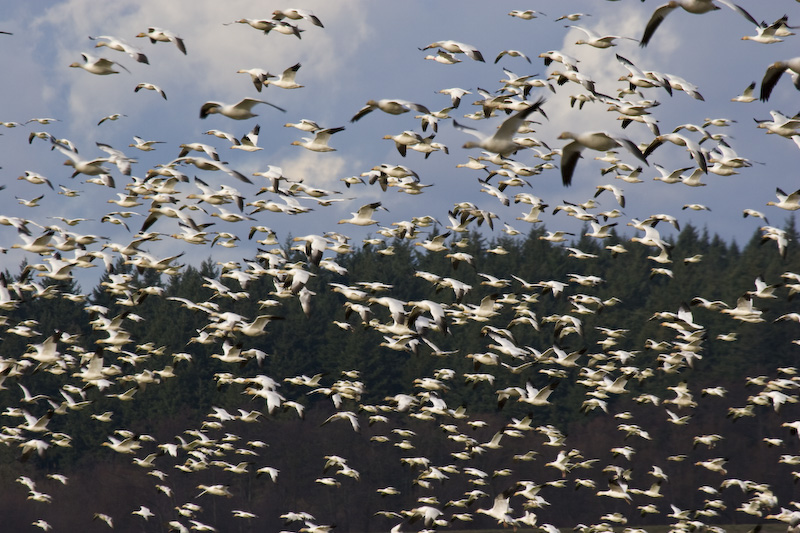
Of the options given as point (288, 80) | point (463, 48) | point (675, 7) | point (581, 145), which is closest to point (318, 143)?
point (288, 80)

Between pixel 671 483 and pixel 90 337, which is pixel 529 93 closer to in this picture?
pixel 671 483

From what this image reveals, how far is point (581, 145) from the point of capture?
657 inches

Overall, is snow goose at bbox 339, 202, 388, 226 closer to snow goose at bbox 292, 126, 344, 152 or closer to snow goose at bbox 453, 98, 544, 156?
snow goose at bbox 292, 126, 344, 152

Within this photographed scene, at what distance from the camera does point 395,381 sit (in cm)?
8050

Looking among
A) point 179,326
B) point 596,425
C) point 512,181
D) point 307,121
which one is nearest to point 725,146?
point 512,181

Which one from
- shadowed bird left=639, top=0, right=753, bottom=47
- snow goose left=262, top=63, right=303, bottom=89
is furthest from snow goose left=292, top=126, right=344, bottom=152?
shadowed bird left=639, top=0, right=753, bottom=47

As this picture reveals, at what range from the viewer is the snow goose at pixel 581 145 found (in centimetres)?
1634

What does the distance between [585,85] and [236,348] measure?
15.6m

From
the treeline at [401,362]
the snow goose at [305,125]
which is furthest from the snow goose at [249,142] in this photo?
the treeline at [401,362]

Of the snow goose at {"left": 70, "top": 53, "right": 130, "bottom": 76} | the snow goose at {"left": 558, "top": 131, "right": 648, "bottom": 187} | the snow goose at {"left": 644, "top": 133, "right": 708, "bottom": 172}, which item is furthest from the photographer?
the snow goose at {"left": 70, "top": 53, "right": 130, "bottom": 76}

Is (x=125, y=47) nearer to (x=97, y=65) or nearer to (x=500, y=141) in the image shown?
(x=97, y=65)

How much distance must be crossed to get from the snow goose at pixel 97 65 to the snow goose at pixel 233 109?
3.89 m

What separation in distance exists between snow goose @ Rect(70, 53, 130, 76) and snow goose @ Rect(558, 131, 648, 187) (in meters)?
16.0

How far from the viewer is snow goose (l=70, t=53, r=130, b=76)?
94.2ft
